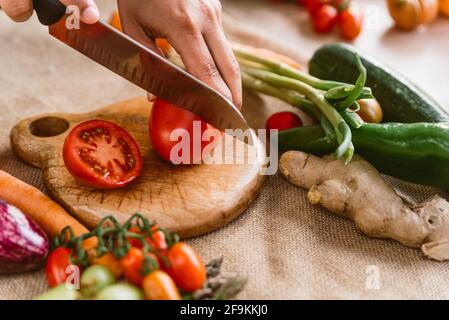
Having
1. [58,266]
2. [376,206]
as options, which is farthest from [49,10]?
[376,206]

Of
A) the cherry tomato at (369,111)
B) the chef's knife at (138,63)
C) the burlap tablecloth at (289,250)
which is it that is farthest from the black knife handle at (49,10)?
the cherry tomato at (369,111)

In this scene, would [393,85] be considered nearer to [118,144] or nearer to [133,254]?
[118,144]

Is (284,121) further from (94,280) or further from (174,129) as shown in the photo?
(94,280)

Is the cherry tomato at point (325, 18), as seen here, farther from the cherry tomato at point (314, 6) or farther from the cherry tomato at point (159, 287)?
the cherry tomato at point (159, 287)

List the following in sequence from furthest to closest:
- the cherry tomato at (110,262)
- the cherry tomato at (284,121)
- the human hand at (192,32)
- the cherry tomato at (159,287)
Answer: the cherry tomato at (284,121), the human hand at (192,32), the cherry tomato at (110,262), the cherry tomato at (159,287)

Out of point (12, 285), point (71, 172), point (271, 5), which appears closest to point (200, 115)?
point (71, 172)

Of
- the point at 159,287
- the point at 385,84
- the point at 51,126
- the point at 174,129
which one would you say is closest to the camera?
the point at 159,287
